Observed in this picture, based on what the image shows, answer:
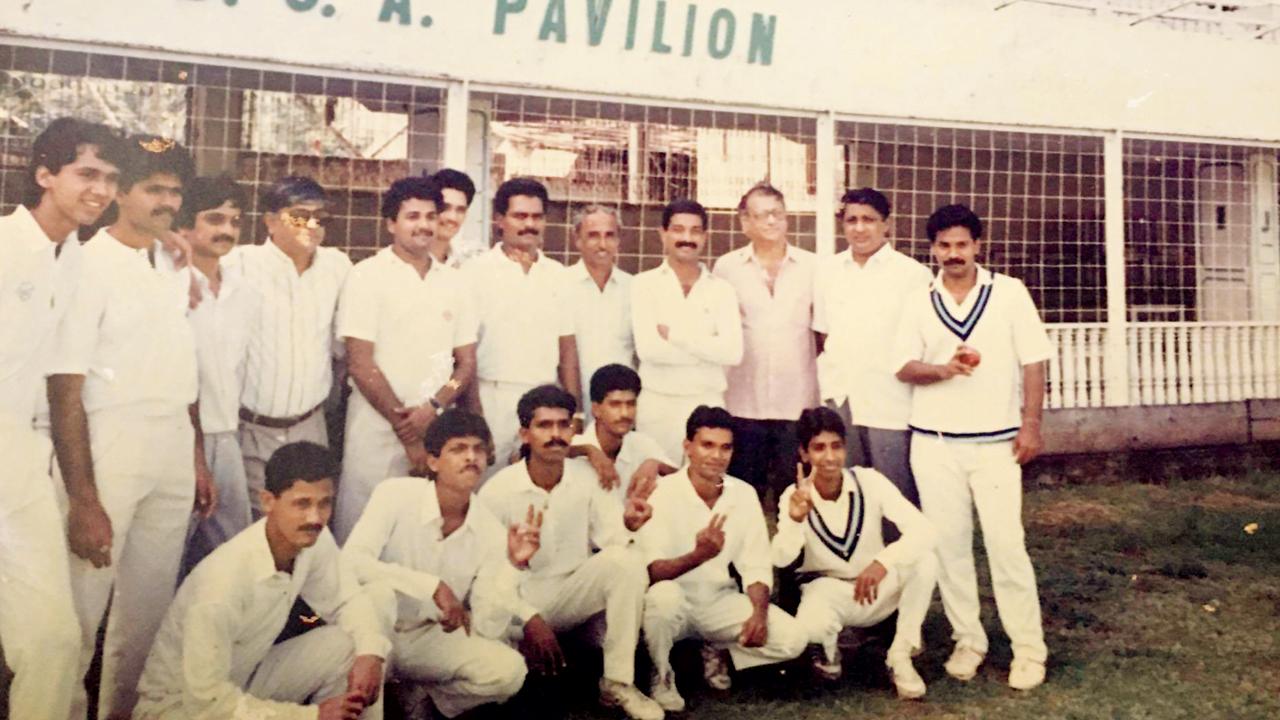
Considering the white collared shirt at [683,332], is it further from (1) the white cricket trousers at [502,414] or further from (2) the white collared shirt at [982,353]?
(2) the white collared shirt at [982,353]

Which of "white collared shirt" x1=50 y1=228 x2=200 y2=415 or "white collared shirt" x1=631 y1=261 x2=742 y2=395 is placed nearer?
"white collared shirt" x1=50 y1=228 x2=200 y2=415

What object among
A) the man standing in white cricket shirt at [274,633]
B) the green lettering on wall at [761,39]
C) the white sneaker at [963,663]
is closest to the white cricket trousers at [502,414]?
the man standing in white cricket shirt at [274,633]

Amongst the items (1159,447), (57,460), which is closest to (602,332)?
(57,460)

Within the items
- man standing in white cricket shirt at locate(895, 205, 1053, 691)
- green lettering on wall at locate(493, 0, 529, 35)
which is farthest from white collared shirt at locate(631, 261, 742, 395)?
green lettering on wall at locate(493, 0, 529, 35)

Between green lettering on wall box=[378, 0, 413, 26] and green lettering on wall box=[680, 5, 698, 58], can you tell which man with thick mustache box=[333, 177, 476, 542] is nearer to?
green lettering on wall box=[378, 0, 413, 26]

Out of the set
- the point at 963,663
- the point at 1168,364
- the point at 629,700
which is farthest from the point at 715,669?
the point at 1168,364

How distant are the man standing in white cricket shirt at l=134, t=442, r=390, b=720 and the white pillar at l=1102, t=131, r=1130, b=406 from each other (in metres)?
3.82

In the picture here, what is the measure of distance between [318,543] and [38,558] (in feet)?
→ 2.38

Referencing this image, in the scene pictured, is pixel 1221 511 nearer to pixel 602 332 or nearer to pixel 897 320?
pixel 897 320

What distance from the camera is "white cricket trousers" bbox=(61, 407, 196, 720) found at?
273 centimetres

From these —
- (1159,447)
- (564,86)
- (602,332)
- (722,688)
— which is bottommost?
(722,688)

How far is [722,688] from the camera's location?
3.26 meters

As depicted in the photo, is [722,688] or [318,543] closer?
[318,543]

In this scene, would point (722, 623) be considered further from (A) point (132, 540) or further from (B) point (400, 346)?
(A) point (132, 540)
